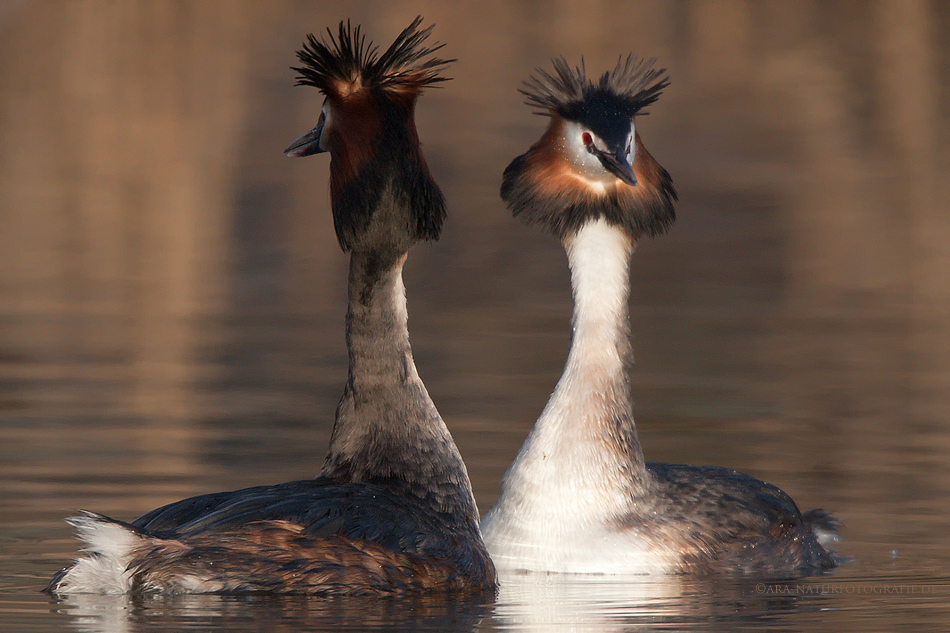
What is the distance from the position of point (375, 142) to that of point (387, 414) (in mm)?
1139

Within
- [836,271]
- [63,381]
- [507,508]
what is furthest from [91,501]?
[836,271]

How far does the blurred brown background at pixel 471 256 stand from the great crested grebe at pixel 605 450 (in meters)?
0.70

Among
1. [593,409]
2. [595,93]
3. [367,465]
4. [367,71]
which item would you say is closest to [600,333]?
[593,409]

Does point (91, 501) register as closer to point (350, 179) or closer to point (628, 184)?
point (350, 179)

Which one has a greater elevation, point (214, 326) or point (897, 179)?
point (897, 179)

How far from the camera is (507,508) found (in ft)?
29.5

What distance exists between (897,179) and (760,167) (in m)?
1.98

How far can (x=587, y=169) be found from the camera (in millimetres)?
9469

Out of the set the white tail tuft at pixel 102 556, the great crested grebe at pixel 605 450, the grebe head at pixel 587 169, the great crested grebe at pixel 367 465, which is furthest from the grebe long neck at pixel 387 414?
the grebe head at pixel 587 169

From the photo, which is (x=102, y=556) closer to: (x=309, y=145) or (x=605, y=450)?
(x=309, y=145)

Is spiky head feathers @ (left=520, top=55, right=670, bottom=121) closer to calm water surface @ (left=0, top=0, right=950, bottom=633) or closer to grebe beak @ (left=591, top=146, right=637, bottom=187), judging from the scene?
grebe beak @ (left=591, top=146, right=637, bottom=187)

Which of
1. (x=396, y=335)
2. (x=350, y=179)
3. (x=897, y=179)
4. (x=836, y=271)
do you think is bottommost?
(x=396, y=335)

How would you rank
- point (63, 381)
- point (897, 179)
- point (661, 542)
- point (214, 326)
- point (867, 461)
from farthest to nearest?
1. point (897, 179)
2. point (214, 326)
3. point (63, 381)
4. point (867, 461)
5. point (661, 542)

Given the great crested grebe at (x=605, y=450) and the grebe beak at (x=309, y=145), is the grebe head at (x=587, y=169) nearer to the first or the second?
the great crested grebe at (x=605, y=450)
